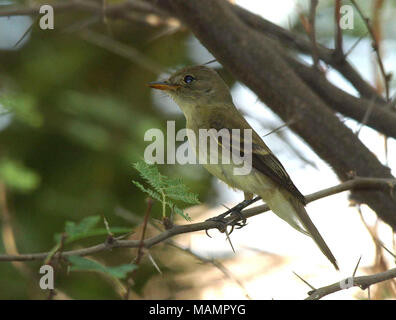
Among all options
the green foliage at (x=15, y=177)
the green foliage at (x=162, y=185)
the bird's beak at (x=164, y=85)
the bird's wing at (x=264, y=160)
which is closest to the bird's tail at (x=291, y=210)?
the bird's wing at (x=264, y=160)

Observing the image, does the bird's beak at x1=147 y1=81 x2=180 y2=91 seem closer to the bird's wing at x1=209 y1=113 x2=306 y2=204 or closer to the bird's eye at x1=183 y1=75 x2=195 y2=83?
the bird's eye at x1=183 y1=75 x2=195 y2=83

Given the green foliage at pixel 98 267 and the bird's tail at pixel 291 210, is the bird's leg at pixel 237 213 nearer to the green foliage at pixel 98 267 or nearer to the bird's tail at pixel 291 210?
the bird's tail at pixel 291 210

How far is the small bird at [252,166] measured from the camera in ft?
13.4

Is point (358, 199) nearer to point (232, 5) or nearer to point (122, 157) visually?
point (232, 5)

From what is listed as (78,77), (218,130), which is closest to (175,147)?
(218,130)

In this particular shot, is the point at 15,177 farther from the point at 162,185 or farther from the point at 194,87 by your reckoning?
the point at 162,185

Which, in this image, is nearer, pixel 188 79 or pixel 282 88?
pixel 282 88

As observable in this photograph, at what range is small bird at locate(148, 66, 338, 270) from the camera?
4082 millimetres

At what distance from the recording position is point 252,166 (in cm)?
421

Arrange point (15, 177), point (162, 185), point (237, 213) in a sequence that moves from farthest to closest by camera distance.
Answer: point (15, 177)
point (237, 213)
point (162, 185)

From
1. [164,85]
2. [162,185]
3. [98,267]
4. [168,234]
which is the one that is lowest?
[98,267]

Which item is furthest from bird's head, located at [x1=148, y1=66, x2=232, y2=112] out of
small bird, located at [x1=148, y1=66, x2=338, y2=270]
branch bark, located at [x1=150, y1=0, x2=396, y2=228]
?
branch bark, located at [x1=150, y1=0, x2=396, y2=228]

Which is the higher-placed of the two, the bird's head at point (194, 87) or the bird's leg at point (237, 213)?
the bird's head at point (194, 87)

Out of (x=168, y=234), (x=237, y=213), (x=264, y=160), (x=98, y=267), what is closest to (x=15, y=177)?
(x=237, y=213)
